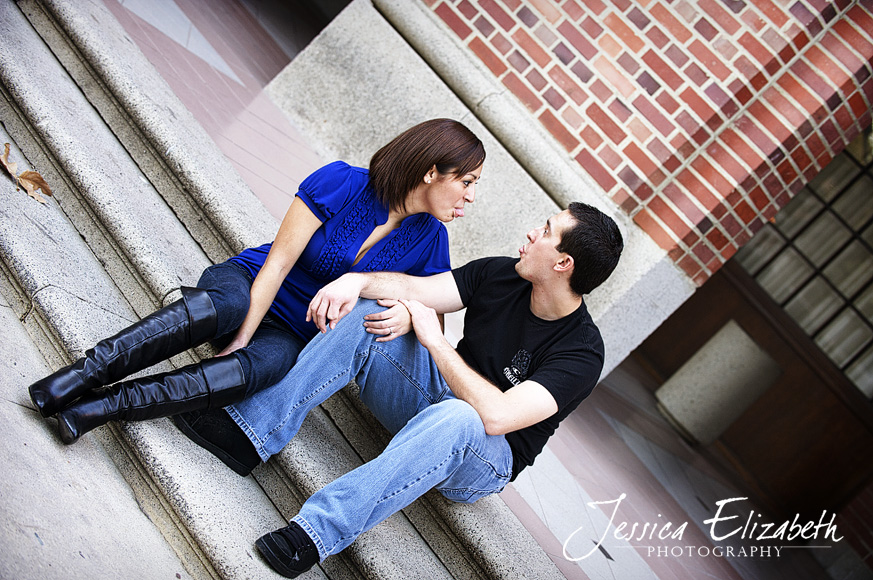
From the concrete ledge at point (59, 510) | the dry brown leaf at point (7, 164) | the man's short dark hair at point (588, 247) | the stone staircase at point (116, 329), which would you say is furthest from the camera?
the dry brown leaf at point (7, 164)

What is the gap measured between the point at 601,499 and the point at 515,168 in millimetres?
1907

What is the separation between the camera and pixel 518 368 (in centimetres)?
219

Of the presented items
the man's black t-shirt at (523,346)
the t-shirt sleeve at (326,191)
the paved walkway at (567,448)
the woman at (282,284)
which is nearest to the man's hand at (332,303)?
the woman at (282,284)

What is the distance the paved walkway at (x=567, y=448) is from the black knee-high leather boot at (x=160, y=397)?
1.39 metres

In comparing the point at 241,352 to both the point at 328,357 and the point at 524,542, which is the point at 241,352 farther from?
the point at 524,542

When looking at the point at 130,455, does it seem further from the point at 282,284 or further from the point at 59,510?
the point at 282,284

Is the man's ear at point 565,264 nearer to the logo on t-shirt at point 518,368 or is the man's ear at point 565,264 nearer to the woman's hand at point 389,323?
the logo on t-shirt at point 518,368

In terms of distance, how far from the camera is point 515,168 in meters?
3.95

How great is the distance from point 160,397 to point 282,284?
60 centimetres

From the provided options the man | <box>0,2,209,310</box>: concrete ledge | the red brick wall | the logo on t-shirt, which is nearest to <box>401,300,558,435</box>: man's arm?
the man

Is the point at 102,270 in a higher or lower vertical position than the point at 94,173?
lower

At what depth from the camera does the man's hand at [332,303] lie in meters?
2.11

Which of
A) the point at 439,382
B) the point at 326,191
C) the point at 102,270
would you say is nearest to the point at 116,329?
the point at 102,270

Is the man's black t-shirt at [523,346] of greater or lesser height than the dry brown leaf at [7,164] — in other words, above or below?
above
